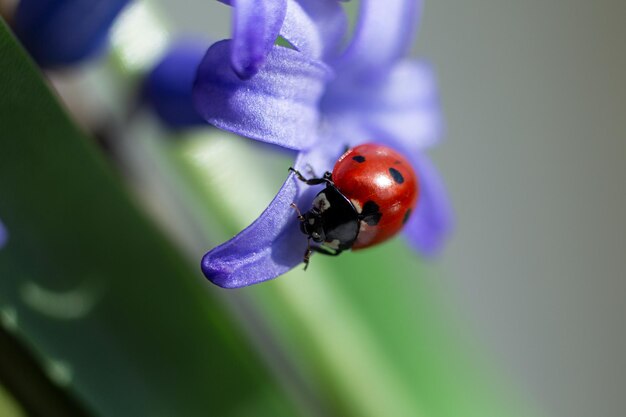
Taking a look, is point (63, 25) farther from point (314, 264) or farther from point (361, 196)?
point (314, 264)

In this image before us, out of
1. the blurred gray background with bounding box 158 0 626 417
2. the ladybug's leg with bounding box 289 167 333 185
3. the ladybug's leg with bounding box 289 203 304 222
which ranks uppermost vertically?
the ladybug's leg with bounding box 289 167 333 185

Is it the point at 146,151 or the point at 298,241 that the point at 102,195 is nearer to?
the point at 298,241

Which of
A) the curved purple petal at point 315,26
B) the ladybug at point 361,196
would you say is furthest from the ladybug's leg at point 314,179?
the curved purple petal at point 315,26

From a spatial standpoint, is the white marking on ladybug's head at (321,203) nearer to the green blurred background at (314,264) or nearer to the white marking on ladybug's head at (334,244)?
the white marking on ladybug's head at (334,244)

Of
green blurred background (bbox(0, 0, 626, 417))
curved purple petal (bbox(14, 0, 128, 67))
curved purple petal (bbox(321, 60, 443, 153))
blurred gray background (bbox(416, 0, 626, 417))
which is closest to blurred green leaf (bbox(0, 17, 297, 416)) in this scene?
green blurred background (bbox(0, 0, 626, 417))

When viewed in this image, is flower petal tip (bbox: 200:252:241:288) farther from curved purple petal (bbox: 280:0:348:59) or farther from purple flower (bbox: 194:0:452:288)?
curved purple petal (bbox: 280:0:348:59)

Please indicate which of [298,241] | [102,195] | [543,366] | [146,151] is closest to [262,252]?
[298,241]
